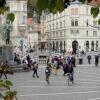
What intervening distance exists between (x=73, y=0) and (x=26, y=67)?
32.6m


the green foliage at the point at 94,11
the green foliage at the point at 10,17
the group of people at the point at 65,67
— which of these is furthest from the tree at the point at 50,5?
the group of people at the point at 65,67

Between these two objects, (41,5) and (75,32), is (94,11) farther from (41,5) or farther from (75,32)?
(75,32)

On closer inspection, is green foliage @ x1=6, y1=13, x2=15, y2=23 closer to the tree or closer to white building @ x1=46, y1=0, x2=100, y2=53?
the tree

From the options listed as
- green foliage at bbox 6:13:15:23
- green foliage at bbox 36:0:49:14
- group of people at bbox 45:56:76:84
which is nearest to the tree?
green foliage at bbox 36:0:49:14

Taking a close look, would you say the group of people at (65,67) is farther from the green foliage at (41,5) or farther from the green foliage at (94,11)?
the green foliage at (41,5)

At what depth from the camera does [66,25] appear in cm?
8619

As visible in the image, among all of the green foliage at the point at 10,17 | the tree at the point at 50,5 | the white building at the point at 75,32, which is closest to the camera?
the tree at the point at 50,5

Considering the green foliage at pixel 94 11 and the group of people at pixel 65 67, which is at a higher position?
the green foliage at pixel 94 11

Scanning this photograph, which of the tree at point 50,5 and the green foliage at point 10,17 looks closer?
the tree at point 50,5

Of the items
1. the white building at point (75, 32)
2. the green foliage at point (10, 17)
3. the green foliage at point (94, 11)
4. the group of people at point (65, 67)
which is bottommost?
the group of people at point (65, 67)

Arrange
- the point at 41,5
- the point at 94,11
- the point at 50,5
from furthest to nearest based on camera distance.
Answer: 1. the point at 94,11
2. the point at 50,5
3. the point at 41,5

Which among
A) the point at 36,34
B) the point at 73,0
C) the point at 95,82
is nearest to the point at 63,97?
the point at 95,82

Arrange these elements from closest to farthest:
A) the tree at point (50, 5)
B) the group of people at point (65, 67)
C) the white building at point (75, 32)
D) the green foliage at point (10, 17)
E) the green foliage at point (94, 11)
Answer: the tree at point (50, 5), the green foliage at point (10, 17), the green foliage at point (94, 11), the group of people at point (65, 67), the white building at point (75, 32)

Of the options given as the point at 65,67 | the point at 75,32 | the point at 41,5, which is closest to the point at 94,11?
the point at 41,5
